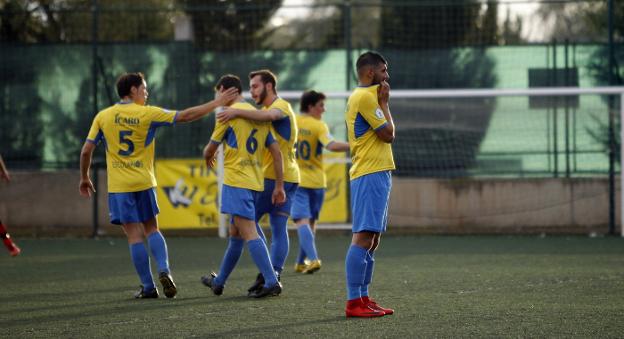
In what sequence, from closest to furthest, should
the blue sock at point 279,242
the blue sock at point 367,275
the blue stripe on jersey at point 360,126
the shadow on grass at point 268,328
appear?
1. the shadow on grass at point 268,328
2. the blue stripe on jersey at point 360,126
3. the blue sock at point 367,275
4. the blue sock at point 279,242

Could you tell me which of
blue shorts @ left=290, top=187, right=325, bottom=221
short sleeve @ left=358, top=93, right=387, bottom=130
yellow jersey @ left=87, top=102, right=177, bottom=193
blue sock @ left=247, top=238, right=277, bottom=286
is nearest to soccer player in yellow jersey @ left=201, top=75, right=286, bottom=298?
blue sock @ left=247, top=238, right=277, bottom=286

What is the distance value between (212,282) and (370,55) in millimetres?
2518

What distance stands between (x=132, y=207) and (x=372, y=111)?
2451mm

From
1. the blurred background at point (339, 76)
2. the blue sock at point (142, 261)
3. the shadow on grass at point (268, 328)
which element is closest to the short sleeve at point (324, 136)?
the blue sock at point (142, 261)

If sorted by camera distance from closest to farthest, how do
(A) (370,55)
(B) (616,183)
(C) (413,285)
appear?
1. (A) (370,55)
2. (C) (413,285)
3. (B) (616,183)

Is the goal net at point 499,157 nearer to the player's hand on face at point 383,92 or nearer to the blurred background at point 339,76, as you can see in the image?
the blurred background at point 339,76

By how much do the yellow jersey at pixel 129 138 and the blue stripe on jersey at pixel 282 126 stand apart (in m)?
0.88

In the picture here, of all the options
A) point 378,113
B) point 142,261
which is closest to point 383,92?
point 378,113

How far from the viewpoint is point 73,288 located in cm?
891

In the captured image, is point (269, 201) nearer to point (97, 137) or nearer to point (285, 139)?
point (285, 139)

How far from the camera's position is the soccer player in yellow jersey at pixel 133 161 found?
809 centimetres

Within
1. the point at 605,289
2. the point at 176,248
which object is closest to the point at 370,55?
the point at 605,289

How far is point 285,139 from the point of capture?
8586mm

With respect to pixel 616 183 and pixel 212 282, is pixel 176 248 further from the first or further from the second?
pixel 616 183
